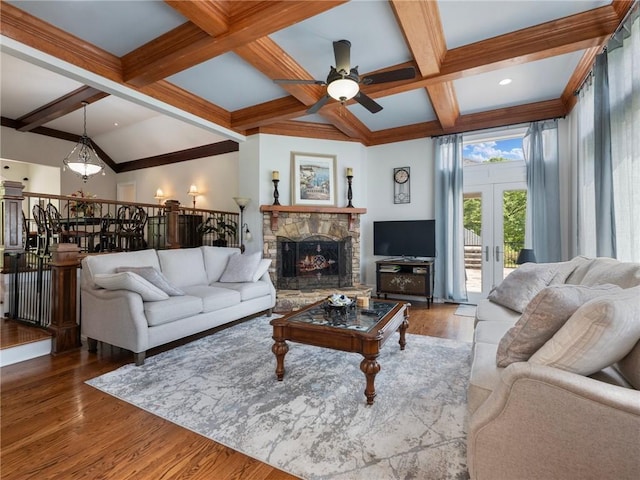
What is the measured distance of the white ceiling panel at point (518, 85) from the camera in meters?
3.55

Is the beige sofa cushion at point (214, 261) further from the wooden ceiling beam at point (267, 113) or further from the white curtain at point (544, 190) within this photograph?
the white curtain at point (544, 190)

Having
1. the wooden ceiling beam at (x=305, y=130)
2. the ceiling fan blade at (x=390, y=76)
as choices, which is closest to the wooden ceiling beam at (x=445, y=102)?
the ceiling fan blade at (x=390, y=76)

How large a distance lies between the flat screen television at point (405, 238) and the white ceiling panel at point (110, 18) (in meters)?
4.17

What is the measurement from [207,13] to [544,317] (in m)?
3.13

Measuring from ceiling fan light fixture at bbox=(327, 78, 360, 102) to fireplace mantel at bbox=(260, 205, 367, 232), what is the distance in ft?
8.14

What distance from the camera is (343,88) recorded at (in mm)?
2938

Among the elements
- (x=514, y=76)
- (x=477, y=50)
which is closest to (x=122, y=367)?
(x=477, y=50)

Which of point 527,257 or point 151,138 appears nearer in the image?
point 527,257

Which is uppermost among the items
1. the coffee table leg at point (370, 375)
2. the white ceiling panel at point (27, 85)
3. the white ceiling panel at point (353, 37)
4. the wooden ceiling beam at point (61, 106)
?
the white ceiling panel at point (27, 85)

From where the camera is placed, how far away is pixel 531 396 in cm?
111

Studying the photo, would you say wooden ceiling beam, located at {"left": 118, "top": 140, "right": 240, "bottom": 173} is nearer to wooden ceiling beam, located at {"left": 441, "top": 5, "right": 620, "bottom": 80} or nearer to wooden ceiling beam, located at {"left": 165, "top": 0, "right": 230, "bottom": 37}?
wooden ceiling beam, located at {"left": 165, "top": 0, "right": 230, "bottom": 37}

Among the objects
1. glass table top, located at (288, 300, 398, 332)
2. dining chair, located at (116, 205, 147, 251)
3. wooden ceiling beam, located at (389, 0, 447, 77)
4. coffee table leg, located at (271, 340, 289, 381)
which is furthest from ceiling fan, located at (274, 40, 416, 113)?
dining chair, located at (116, 205, 147, 251)

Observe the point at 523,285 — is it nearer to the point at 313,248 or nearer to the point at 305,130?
the point at 313,248

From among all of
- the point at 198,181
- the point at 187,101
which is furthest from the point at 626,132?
the point at 198,181
